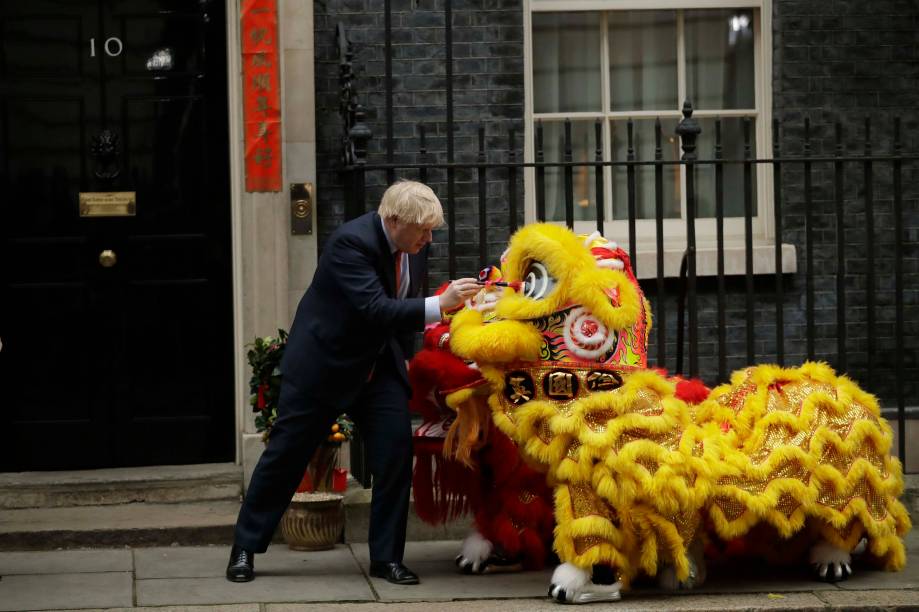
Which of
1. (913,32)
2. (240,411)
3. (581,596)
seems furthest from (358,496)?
(913,32)

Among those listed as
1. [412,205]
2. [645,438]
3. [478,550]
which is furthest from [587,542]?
[412,205]

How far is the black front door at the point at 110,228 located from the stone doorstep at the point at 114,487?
0.23 meters

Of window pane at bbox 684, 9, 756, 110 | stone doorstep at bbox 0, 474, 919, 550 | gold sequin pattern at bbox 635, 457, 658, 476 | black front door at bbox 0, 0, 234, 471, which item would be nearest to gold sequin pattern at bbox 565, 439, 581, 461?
gold sequin pattern at bbox 635, 457, 658, 476

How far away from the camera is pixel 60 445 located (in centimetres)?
788

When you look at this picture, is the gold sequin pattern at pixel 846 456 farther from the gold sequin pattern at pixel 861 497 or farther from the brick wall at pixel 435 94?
the brick wall at pixel 435 94

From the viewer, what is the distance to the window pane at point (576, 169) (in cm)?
861

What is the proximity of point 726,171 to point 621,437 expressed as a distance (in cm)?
344

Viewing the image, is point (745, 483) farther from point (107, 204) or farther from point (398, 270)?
point (107, 204)

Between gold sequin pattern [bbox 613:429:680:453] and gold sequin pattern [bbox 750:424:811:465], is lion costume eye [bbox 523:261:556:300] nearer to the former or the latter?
gold sequin pattern [bbox 613:429:680:453]

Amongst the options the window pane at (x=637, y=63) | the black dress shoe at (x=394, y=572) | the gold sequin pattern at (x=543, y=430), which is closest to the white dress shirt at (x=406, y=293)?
the gold sequin pattern at (x=543, y=430)

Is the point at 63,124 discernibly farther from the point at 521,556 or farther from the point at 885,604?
the point at 885,604

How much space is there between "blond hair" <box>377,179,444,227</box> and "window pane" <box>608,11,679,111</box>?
300 centimetres

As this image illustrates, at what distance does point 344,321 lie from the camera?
19.9 feet

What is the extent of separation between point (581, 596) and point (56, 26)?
4322 mm
